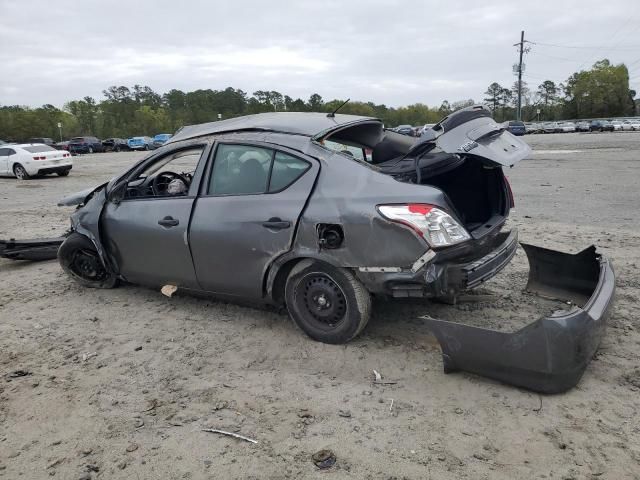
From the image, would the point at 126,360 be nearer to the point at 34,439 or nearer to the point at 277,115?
the point at 34,439

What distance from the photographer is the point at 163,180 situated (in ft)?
18.2

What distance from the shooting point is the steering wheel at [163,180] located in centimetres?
533

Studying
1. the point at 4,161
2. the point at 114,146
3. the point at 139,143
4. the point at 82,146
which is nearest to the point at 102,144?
the point at 114,146

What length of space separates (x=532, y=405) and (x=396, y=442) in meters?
0.87

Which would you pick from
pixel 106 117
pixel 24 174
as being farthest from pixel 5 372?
pixel 106 117

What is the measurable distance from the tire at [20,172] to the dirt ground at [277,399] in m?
17.0

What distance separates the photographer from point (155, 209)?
4.54 meters

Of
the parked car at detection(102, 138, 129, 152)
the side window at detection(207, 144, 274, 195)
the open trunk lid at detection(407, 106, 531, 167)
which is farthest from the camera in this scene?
the parked car at detection(102, 138, 129, 152)

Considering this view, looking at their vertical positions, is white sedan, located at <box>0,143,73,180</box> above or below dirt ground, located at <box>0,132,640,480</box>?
above

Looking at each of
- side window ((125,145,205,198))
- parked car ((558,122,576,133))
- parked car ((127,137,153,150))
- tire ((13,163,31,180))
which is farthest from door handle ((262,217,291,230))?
Answer: parked car ((558,122,576,133))

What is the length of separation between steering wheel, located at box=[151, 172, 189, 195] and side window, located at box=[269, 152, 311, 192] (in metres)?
1.62

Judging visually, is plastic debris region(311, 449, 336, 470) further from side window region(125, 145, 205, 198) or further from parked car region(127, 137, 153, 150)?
parked car region(127, 137, 153, 150)

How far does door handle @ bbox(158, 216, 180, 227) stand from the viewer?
4363 millimetres

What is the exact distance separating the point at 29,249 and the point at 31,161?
15.4 m
